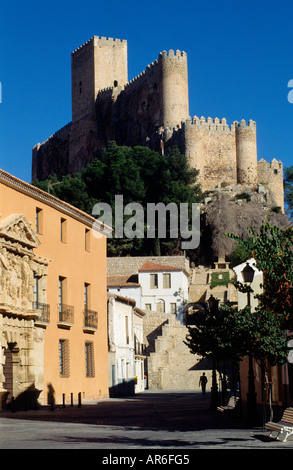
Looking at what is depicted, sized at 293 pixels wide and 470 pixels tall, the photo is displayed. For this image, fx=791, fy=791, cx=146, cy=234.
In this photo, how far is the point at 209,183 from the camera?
83.8 metres

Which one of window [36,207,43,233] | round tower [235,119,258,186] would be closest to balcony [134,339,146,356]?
window [36,207,43,233]

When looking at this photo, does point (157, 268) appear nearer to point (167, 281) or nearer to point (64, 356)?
point (167, 281)

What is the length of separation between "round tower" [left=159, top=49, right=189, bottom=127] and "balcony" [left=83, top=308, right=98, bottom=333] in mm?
55511

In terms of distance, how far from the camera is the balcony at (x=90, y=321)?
33156 mm

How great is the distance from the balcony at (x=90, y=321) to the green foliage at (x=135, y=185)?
1421 inches

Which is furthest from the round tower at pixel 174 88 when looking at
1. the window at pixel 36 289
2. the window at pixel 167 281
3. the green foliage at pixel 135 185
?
the window at pixel 36 289

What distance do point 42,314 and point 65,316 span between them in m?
2.26

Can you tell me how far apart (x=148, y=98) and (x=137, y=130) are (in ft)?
14.3

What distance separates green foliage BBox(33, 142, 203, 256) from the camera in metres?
71.8

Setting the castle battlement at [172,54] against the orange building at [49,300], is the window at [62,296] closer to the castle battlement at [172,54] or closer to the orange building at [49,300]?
the orange building at [49,300]
